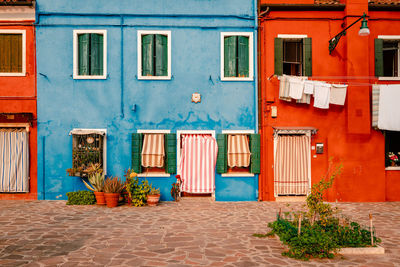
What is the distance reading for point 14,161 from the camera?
37.4ft

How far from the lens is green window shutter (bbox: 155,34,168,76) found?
38.3 ft

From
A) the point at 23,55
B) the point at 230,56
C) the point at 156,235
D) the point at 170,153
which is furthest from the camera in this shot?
the point at 230,56

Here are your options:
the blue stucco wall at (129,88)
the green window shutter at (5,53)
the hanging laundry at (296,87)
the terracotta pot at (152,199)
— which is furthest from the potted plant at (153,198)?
the green window shutter at (5,53)

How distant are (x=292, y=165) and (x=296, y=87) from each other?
2710 millimetres

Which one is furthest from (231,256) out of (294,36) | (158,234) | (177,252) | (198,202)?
(294,36)

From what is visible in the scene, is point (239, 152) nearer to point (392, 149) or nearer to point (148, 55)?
point (148, 55)

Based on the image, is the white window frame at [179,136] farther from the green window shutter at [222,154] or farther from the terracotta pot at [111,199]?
the terracotta pot at [111,199]

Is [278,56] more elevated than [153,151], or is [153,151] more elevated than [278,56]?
[278,56]

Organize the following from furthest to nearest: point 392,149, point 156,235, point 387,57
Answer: point 387,57, point 392,149, point 156,235

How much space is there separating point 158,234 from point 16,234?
304 cm

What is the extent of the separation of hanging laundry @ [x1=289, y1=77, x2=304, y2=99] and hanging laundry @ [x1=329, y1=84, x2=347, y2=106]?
1.14m

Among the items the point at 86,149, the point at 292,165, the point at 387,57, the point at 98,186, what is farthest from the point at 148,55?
the point at 387,57

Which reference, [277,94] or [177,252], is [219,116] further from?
[177,252]

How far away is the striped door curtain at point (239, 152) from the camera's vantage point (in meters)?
11.5
